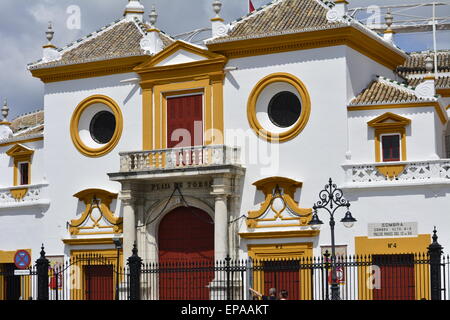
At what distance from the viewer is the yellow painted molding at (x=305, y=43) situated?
34.6 m

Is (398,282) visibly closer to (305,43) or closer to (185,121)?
(305,43)

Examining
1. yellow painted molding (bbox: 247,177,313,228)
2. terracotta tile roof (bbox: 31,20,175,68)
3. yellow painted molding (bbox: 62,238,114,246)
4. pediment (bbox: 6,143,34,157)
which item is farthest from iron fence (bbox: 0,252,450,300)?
terracotta tile roof (bbox: 31,20,175,68)

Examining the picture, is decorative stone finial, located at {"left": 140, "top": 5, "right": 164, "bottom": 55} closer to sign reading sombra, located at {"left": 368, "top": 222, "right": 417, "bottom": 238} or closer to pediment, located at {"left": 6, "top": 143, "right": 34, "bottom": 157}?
pediment, located at {"left": 6, "top": 143, "right": 34, "bottom": 157}

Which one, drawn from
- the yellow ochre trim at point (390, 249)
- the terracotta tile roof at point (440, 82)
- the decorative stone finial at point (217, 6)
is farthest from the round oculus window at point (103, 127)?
the terracotta tile roof at point (440, 82)

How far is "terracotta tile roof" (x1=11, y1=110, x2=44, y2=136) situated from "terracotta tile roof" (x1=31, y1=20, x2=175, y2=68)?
3.37m

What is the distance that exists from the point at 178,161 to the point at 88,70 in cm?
585

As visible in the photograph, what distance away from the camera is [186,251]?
36.7 meters

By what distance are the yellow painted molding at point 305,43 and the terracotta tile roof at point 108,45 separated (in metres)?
3.64

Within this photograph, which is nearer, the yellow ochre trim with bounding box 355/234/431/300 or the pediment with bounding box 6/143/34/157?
the yellow ochre trim with bounding box 355/234/431/300

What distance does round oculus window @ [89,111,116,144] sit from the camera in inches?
1535

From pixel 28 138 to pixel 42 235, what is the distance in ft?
13.5

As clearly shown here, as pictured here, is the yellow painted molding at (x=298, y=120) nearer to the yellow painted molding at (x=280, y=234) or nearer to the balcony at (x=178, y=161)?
the balcony at (x=178, y=161)

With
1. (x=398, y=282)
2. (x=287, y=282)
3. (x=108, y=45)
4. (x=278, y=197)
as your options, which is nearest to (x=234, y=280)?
(x=287, y=282)

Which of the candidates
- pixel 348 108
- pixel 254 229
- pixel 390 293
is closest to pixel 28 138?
pixel 254 229
